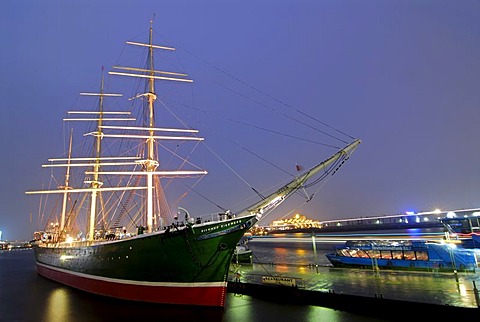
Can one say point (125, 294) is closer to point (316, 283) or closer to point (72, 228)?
point (316, 283)

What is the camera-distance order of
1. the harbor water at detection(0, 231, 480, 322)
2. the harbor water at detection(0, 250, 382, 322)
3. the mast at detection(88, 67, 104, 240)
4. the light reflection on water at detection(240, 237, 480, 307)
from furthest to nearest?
the mast at detection(88, 67, 104, 240) → the harbor water at detection(0, 250, 382, 322) → the harbor water at detection(0, 231, 480, 322) → the light reflection on water at detection(240, 237, 480, 307)

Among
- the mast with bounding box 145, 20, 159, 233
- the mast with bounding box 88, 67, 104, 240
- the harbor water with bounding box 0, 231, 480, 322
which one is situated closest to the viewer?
the harbor water with bounding box 0, 231, 480, 322

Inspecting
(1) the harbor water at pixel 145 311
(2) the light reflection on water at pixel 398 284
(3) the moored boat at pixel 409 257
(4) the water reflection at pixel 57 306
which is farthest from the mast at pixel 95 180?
(3) the moored boat at pixel 409 257

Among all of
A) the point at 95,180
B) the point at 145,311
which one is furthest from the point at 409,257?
the point at 95,180

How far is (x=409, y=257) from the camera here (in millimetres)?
23016

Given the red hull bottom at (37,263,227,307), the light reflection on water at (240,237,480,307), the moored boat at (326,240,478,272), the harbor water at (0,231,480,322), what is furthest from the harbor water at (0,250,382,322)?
the moored boat at (326,240,478,272)

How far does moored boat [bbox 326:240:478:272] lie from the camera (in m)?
20.5

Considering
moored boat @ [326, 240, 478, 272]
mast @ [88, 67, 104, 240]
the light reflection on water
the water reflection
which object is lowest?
the water reflection

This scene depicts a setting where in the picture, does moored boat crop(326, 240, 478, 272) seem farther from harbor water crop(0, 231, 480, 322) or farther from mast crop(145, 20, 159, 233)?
mast crop(145, 20, 159, 233)

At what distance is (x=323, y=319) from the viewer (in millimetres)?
14062

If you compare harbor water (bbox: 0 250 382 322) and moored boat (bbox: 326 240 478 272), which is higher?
moored boat (bbox: 326 240 478 272)

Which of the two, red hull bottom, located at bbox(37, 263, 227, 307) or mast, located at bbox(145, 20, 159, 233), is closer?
red hull bottom, located at bbox(37, 263, 227, 307)

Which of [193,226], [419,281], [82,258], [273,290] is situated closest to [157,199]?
[82,258]

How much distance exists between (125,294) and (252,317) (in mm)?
9003
